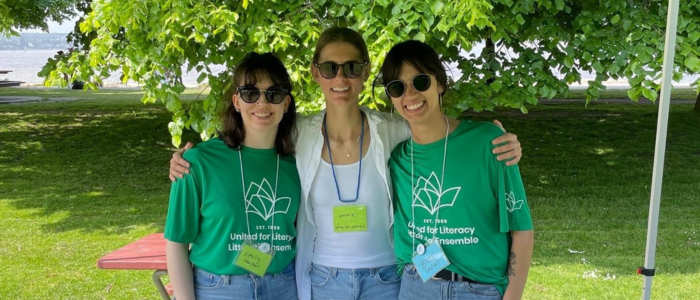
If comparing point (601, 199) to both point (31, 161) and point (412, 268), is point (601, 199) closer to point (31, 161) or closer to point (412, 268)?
point (412, 268)

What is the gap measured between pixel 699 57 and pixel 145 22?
4.13 metres

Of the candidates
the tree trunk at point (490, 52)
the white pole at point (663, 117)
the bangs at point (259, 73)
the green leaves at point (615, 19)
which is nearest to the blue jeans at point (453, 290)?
the bangs at point (259, 73)

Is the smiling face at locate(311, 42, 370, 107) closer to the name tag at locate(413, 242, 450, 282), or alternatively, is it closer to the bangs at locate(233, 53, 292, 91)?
the bangs at locate(233, 53, 292, 91)

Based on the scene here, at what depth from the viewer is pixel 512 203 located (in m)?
2.47

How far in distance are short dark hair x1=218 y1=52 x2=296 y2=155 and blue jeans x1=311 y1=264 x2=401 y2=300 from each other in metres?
0.50

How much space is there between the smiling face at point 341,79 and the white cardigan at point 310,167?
0.14 metres

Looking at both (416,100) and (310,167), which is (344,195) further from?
(416,100)

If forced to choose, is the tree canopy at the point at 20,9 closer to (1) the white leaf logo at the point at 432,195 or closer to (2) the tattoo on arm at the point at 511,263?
(1) the white leaf logo at the point at 432,195

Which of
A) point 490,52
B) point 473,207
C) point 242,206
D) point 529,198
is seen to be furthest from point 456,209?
point 529,198

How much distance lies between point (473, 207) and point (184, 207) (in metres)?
1.06

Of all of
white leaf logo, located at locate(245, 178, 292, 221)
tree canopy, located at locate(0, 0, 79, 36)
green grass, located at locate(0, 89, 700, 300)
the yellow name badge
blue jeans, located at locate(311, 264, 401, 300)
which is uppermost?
tree canopy, located at locate(0, 0, 79, 36)

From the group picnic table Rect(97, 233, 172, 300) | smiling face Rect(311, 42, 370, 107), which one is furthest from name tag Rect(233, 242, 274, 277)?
picnic table Rect(97, 233, 172, 300)

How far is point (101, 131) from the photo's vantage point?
15305 mm

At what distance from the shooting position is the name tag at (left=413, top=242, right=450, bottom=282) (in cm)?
244
